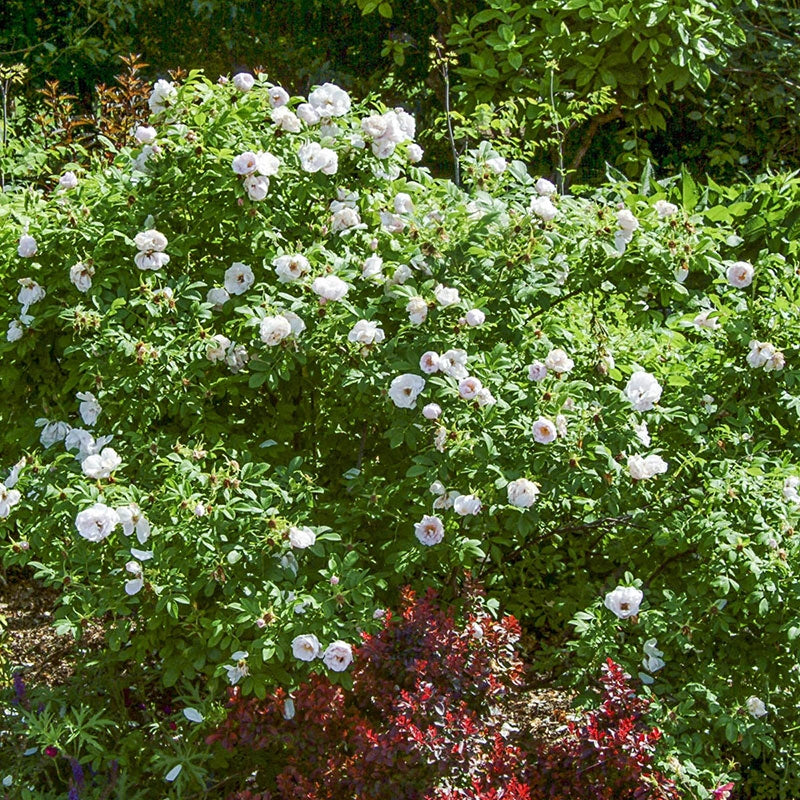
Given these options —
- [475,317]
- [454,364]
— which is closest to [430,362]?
[454,364]

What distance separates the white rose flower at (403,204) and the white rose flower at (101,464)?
1053 millimetres

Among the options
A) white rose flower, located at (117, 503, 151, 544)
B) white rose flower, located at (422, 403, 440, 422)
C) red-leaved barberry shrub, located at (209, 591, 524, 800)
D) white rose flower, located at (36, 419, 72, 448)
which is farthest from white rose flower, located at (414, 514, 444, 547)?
white rose flower, located at (36, 419, 72, 448)

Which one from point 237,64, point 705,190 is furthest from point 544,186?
point 237,64

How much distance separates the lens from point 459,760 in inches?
107

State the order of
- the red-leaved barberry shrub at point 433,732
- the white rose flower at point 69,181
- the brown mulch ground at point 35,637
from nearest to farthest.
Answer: the red-leaved barberry shrub at point 433,732
the white rose flower at point 69,181
the brown mulch ground at point 35,637

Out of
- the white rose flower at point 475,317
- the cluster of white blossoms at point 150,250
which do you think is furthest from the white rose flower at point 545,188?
the cluster of white blossoms at point 150,250

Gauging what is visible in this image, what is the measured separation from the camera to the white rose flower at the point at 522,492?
9.61 feet

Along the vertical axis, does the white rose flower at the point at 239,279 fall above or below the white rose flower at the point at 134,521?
above

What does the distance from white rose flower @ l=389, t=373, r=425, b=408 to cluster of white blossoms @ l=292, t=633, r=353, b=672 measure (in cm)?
63

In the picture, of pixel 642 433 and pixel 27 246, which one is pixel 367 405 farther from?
pixel 27 246

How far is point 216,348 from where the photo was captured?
321 centimetres

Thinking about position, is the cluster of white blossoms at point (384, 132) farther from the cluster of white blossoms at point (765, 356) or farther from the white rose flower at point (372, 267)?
the cluster of white blossoms at point (765, 356)

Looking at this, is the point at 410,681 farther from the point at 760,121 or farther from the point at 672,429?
the point at 760,121

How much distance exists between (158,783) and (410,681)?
1.00 meters
